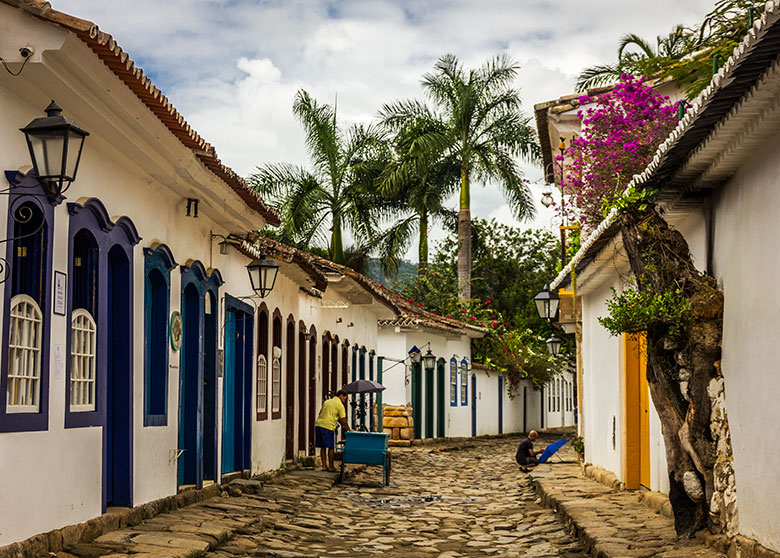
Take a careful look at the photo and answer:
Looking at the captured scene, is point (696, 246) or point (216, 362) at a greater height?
point (696, 246)

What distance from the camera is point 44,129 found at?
21.5 ft

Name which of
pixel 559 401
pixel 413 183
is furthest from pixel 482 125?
pixel 559 401

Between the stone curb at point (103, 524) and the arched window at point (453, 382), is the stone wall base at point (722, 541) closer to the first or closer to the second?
the stone curb at point (103, 524)

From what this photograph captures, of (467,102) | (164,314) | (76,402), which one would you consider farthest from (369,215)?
(76,402)

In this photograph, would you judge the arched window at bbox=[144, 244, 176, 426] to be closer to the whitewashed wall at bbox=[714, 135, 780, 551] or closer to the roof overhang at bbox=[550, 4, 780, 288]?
the roof overhang at bbox=[550, 4, 780, 288]

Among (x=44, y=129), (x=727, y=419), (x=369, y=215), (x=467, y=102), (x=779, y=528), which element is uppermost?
(x=467, y=102)

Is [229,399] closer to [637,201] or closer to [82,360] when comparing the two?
[82,360]

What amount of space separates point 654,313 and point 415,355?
2179cm

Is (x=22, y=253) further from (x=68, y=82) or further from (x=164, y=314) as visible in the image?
(x=164, y=314)

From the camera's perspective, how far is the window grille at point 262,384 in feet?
51.3

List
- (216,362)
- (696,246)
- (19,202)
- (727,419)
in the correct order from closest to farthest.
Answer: (19,202)
(727,419)
(696,246)
(216,362)

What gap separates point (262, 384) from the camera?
1582 cm

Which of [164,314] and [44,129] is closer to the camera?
[44,129]

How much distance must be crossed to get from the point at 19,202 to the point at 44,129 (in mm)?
811
